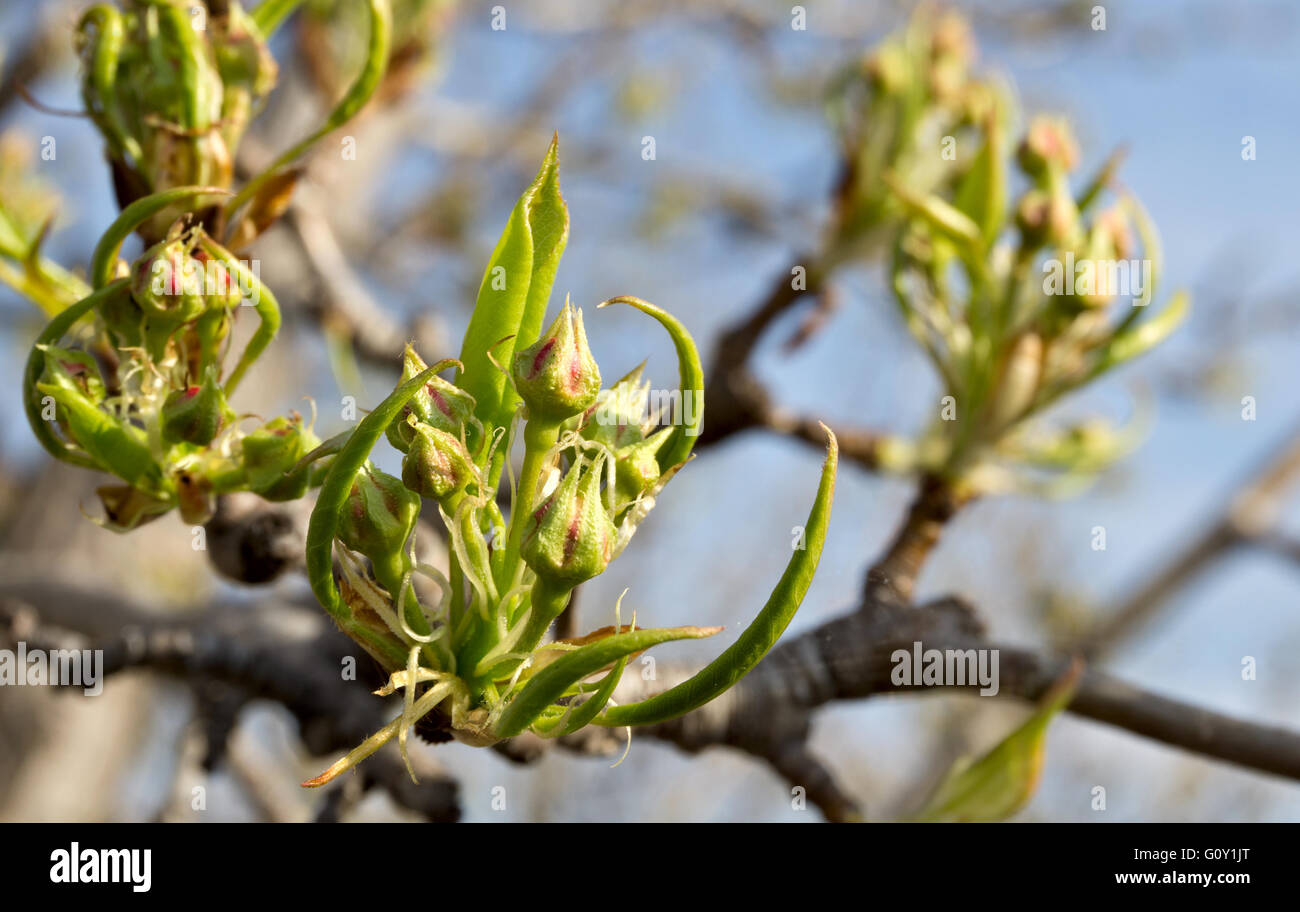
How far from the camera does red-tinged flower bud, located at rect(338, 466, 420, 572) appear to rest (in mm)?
726

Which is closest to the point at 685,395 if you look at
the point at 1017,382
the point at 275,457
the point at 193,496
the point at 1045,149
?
the point at 275,457

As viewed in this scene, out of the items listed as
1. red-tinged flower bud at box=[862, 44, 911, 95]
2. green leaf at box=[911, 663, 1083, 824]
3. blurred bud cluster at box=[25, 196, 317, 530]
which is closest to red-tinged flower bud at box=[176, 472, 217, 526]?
blurred bud cluster at box=[25, 196, 317, 530]

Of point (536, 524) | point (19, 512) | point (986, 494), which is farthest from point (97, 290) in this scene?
point (19, 512)

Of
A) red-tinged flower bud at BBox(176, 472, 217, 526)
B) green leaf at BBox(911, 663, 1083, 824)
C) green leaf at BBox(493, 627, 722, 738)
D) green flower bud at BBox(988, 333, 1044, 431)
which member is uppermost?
green flower bud at BBox(988, 333, 1044, 431)

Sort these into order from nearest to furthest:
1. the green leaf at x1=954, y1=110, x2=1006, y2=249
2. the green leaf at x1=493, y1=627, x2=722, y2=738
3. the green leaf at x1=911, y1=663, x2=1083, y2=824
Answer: the green leaf at x1=493, y1=627, x2=722, y2=738
the green leaf at x1=911, y1=663, x2=1083, y2=824
the green leaf at x1=954, y1=110, x2=1006, y2=249

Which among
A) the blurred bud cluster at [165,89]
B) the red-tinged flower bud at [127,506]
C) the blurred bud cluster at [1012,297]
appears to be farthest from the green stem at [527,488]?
the blurred bud cluster at [1012,297]

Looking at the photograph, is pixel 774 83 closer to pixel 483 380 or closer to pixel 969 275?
pixel 969 275

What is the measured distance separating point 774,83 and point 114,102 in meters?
4.30

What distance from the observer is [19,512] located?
363 cm

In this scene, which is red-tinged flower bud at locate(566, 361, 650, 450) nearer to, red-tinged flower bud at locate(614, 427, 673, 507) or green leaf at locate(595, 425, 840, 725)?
red-tinged flower bud at locate(614, 427, 673, 507)

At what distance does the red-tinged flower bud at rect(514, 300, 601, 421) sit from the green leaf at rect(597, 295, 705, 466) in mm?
41

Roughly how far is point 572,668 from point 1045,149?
132cm

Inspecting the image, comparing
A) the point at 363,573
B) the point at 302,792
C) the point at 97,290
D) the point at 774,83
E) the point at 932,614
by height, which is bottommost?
the point at 302,792

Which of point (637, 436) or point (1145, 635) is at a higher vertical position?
point (637, 436)
